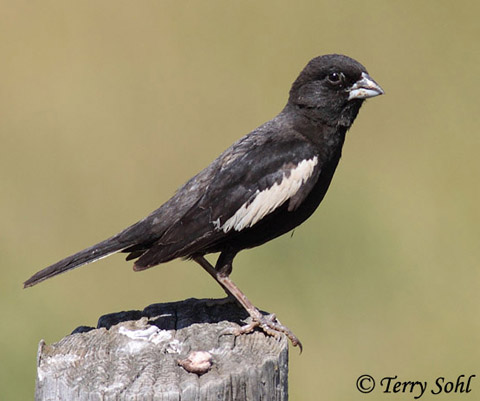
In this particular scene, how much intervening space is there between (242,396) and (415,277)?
13.0 ft

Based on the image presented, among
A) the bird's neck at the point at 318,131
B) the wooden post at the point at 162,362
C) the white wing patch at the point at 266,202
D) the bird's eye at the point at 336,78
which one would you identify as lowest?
the wooden post at the point at 162,362

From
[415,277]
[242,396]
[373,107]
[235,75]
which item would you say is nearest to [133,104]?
[235,75]

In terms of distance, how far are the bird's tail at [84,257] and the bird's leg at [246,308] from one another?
407 mm

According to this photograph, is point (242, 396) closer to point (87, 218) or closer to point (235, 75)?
point (87, 218)

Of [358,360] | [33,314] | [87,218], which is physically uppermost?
[87,218]

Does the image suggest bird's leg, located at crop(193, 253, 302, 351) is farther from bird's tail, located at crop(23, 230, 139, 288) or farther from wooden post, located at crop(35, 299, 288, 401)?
bird's tail, located at crop(23, 230, 139, 288)

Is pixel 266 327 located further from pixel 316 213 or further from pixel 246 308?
pixel 316 213

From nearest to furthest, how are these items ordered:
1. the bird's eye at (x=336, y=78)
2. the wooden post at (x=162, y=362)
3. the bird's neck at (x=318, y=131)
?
the wooden post at (x=162, y=362) < the bird's neck at (x=318, y=131) < the bird's eye at (x=336, y=78)

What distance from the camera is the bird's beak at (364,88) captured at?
542 centimetres

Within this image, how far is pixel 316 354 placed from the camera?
7.06m

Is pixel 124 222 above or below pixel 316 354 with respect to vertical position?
above

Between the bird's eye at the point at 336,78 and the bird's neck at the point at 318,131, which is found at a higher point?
the bird's eye at the point at 336,78

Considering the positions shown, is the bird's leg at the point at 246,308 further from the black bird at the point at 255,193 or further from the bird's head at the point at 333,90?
the bird's head at the point at 333,90

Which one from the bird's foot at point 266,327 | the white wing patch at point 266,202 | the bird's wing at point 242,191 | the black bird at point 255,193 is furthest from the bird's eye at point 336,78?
the bird's foot at point 266,327
